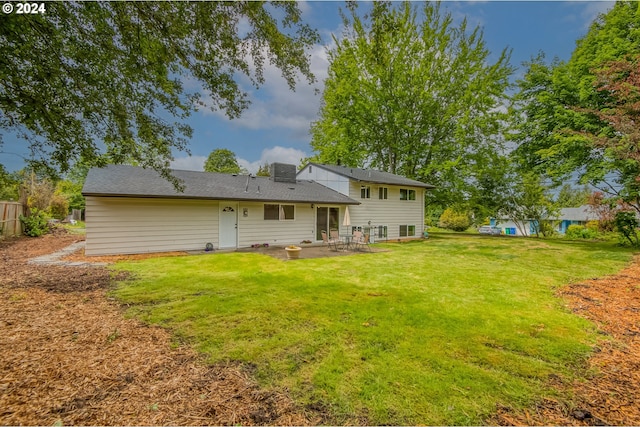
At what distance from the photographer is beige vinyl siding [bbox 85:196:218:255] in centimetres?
1004

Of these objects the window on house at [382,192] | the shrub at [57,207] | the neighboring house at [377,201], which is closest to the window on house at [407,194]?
the neighboring house at [377,201]

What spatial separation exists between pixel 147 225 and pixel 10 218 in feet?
26.8

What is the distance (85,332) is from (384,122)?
22.7 metres

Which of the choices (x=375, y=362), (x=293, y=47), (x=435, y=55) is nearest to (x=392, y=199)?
(x=435, y=55)

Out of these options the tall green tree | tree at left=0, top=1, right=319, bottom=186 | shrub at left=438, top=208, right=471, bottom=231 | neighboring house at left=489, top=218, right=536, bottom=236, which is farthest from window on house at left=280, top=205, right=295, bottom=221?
shrub at left=438, top=208, right=471, bottom=231

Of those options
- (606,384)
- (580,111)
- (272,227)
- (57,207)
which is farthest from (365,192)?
(57,207)

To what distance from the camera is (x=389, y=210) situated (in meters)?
17.7

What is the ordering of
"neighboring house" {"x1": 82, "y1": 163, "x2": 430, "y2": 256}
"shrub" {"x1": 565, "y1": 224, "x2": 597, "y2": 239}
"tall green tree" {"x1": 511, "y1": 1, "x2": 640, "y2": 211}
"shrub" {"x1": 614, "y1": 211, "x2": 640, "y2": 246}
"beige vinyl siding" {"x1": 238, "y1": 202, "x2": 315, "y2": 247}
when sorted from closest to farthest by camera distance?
"neighboring house" {"x1": 82, "y1": 163, "x2": 430, "y2": 256} → "tall green tree" {"x1": 511, "y1": 1, "x2": 640, "y2": 211} → "beige vinyl siding" {"x1": 238, "y1": 202, "x2": 315, "y2": 247} → "shrub" {"x1": 614, "y1": 211, "x2": 640, "y2": 246} → "shrub" {"x1": 565, "y1": 224, "x2": 597, "y2": 239}

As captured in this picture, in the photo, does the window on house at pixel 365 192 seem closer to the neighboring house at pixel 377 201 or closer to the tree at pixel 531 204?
the neighboring house at pixel 377 201

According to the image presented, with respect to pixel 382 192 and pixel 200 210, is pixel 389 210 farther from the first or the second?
pixel 200 210

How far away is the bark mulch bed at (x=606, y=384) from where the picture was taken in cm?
233

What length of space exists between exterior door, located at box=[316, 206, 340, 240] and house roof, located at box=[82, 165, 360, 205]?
728mm

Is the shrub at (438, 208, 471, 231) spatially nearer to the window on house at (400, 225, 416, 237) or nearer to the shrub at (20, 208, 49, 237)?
the window on house at (400, 225, 416, 237)

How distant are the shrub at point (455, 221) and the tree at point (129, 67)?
26865mm
